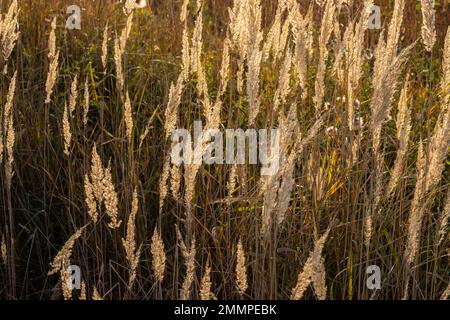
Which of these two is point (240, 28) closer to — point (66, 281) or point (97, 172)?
point (97, 172)

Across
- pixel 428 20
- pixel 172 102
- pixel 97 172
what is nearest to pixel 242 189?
pixel 172 102

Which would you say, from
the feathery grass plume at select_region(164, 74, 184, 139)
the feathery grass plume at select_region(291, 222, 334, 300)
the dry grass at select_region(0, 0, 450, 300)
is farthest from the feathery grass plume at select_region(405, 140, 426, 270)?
the feathery grass plume at select_region(164, 74, 184, 139)

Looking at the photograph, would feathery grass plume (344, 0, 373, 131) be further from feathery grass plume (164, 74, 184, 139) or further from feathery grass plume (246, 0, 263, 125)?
feathery grass plume (164, 74, 184, 139)

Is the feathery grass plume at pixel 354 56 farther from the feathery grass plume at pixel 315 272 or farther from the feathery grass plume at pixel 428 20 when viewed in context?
the feathery grass plume at pixel 315 272

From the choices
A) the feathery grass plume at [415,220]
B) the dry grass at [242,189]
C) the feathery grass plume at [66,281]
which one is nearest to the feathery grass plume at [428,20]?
the dry grass at [242,189]

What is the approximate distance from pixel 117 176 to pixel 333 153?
2.49 ft

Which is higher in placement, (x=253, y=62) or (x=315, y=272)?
(x=253, y=62)

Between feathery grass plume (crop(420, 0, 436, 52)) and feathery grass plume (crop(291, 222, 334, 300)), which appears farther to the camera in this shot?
feathery grass plume (crop(420, 0, 436, 52))

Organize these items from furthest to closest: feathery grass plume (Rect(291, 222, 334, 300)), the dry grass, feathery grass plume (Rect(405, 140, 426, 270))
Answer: the dry grass, feathery grass plume (Rect(405, 140, 426, 270)), feathery grass plume (Rect(291, 222, 334, 300))

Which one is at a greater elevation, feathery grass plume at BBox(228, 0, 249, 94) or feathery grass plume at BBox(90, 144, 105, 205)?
feathery grass plume at BBox(228, 0, 249, 94)

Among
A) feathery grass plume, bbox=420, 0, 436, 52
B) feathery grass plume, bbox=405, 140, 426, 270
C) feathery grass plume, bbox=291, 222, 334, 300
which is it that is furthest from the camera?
feathery grass plume, bbox=420, 0, 436, 52

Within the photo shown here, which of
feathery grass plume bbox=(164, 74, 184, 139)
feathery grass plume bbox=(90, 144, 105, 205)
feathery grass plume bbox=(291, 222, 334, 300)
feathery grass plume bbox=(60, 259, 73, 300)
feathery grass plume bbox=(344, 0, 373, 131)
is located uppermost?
feathery grass plume bbox=(344, 0, 373, 131)

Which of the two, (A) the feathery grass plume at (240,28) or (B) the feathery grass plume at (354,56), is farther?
(A) the feathery grass plume at (240,28)

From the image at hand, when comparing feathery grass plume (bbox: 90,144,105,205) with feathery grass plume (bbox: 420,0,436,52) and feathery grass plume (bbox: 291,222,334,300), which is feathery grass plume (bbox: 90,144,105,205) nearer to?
feathery grass plume (bbox: 291,222,334,300)
